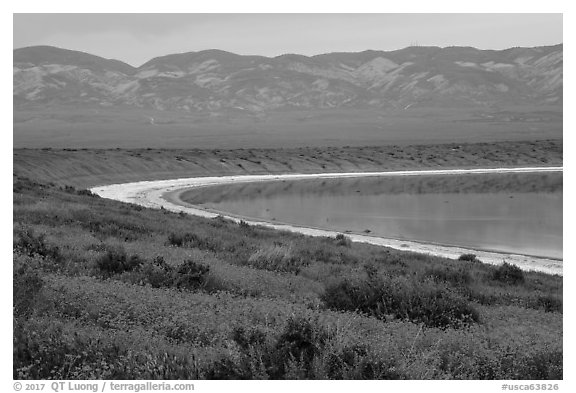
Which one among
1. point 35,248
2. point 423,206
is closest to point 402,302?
point 35,248

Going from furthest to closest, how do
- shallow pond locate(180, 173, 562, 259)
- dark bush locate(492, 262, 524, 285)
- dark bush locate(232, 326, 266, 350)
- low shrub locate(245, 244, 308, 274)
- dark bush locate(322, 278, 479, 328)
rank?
1. shallow pond locate(180, 173, 562, 259)
2. dark bush locate(492, 262, 524, 285)
3. low shrub locate(245, 244, 308, 274)
4. dark bush locate(322, 278, 479, 328)
5. dark bush locate(232, 326, 266, 350)

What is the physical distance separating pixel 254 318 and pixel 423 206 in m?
39.1

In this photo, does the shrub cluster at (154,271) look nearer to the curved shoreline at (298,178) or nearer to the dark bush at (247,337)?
the dark bush at (247,337)

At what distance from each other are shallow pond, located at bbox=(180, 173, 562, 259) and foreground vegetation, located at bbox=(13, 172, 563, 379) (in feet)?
50.1

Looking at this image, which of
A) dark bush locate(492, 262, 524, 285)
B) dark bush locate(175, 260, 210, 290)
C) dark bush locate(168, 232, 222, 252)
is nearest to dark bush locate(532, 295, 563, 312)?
dark bush locate(492, 262, 524, 285)

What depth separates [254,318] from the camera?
9156 mm

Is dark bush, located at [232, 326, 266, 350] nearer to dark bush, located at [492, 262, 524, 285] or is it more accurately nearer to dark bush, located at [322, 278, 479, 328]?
dark bush, located at [322, 278, 479, 328]

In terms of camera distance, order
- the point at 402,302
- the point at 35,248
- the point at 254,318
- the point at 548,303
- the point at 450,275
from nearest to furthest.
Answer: the point at 254,318 → the point at 402,302 → the point at 35,248 → the point at 548,303 → the point at 450,275

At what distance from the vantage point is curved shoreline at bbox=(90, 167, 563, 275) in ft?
84.5

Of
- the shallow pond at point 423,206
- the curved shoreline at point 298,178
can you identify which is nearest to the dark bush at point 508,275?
the curved shoreline at point 298,178

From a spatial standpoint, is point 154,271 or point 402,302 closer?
point 402,302

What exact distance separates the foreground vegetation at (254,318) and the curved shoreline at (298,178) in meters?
8.58

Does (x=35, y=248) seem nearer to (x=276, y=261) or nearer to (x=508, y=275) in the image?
(x=276, y=261)
